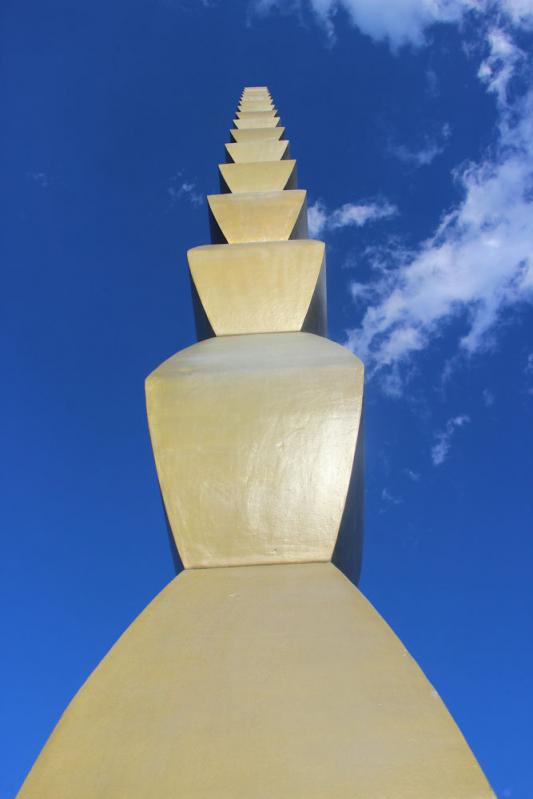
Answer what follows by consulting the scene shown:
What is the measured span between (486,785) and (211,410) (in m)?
1.56

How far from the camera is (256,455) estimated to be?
2314 mm

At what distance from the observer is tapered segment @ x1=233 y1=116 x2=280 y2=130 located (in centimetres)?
1067

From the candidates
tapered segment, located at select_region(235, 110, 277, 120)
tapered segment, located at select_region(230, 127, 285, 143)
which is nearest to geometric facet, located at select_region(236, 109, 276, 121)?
tapered segment, located at select_region(235, 110, 277, 120)

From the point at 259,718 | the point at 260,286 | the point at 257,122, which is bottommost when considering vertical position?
the point at 259,718

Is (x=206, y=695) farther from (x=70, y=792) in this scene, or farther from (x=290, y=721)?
(x=70, y=792)

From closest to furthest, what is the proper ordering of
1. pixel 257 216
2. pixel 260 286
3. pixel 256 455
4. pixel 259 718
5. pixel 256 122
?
pixel 259 718 < pixel 256 455 < pixel 260 286 < pixel 257 216 < pixel 256 122

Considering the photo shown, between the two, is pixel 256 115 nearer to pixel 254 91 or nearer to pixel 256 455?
pixel 254 91

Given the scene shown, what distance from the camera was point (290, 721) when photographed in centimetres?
134

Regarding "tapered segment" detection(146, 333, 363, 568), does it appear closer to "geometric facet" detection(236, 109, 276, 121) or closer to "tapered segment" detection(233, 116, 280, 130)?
"tapered segment" detection(233, 116, 280, 130)

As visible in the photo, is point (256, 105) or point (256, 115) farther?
point (256, 105)

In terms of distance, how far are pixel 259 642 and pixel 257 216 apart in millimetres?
4646

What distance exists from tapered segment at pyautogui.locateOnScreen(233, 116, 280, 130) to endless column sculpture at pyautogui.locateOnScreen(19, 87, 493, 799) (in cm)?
833

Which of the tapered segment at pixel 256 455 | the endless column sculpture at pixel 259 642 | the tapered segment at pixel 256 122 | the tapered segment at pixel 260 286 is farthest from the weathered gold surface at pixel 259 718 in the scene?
the tapered segment at pixel 256 122

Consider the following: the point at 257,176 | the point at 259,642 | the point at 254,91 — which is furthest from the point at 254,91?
A: the point at 259,642
